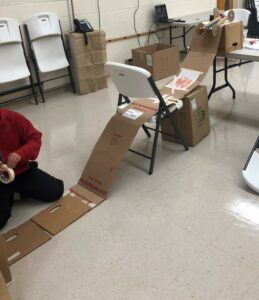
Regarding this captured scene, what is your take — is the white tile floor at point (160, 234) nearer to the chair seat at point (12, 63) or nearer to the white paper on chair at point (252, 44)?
the white paper on chair at point (252, 44)

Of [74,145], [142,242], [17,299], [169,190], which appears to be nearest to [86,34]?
[74,145]

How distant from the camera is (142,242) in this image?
1.98m

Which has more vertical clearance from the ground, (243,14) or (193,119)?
(243,14)

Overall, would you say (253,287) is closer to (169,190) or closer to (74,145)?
(169,190)

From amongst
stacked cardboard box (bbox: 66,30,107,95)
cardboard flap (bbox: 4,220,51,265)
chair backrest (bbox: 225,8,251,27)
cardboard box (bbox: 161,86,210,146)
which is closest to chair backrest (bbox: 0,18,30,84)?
stacked cardboard box (bbox: 66,30,107,95)

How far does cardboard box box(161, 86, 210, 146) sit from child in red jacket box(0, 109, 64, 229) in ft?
3.87

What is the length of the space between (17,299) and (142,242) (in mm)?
739

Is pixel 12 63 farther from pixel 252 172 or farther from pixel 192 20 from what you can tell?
pixel 252 172

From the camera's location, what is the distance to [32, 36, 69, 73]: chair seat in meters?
4.30

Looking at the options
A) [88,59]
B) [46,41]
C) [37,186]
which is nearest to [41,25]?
[46,41]

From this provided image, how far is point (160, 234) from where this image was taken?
6.64 feet

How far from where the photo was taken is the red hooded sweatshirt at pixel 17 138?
2141 mm

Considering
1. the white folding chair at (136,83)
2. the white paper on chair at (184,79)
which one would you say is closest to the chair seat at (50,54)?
the white paper on chair at (184,79)

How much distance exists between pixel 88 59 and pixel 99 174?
2.47m
